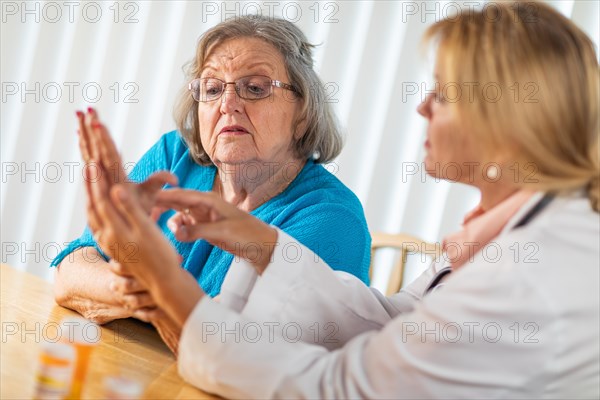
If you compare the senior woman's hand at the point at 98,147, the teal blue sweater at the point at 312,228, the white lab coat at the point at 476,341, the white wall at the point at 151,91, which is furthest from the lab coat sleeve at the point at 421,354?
the white wall at the point at 151,91

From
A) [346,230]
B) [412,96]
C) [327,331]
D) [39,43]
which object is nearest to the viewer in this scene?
[327,331]

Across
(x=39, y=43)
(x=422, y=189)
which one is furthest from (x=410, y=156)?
(x=39, y=43)

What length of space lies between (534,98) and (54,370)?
0.71m

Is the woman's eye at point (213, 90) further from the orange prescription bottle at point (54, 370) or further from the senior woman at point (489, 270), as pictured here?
the orange prescription bottle at point (54, 370)

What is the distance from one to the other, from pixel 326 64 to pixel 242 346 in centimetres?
198

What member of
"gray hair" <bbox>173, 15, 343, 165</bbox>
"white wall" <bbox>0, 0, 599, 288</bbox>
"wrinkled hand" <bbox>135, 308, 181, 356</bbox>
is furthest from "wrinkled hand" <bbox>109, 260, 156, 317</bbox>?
"white wall" <bbox>0, 0, 599, 288</bbox>

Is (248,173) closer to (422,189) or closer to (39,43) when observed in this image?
(422,189)

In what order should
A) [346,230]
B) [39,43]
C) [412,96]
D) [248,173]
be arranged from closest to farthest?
[346,230], [248,173], [412,96], [39,43]

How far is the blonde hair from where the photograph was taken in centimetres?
98

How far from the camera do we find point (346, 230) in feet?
5.62

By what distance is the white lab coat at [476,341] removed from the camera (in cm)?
92

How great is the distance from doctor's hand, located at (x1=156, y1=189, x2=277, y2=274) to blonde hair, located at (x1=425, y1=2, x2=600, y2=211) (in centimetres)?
39

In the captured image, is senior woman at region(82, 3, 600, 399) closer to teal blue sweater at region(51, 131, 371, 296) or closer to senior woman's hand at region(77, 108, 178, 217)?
senior woman's hand at region(77, 108, 178, 217)

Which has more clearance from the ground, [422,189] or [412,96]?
[412,96]
